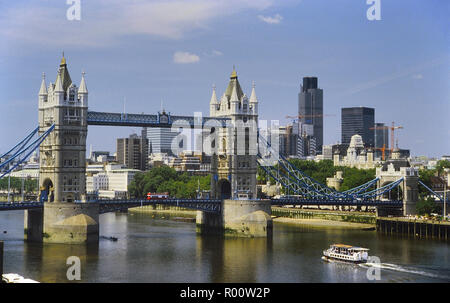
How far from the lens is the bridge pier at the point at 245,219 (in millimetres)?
100875

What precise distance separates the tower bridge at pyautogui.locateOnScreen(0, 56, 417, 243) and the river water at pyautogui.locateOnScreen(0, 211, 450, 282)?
3.33 m

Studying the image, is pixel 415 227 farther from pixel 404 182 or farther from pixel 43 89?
pixel 43 89

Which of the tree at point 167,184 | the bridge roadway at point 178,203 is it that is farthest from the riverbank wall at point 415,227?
the tree at point 167,184

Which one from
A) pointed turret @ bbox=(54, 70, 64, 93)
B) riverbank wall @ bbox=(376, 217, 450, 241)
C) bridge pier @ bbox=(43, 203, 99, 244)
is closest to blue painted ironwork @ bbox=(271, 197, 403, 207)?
riverbank wall @ bbox=(376, 217, 450, 241)

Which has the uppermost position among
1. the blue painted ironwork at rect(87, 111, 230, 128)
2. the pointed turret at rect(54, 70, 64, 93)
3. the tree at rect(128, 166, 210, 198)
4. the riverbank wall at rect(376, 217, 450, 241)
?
the pointed turret at rect(54, 70, 64, 93)

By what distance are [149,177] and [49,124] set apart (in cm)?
8890

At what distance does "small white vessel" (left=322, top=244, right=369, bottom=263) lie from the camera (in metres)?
76.8

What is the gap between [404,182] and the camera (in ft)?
400

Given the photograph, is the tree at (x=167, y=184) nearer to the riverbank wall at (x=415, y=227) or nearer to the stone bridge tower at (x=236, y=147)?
the stone bridge tower at (x=236, y=147)

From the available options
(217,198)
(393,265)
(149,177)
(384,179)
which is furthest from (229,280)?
Answer: (149,177)

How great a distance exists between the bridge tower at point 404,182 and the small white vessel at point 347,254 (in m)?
43.4

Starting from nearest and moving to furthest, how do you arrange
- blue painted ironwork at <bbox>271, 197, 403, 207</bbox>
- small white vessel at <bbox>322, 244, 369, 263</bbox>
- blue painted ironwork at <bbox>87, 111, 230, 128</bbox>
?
small white vessel at <bbox>322, 244, 369, 263</bbox>, blue painted ironwork at <bbox>87, 111, 230, 128</bbox>, blue painted ironwork at <bbox>271, 197, 403, 207</bbox>

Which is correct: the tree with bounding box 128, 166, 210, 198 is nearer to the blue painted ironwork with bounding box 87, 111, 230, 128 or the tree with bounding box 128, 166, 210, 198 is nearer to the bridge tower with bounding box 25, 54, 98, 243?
the blue painted ironwork with bounding box 87, 111, 230, 128
